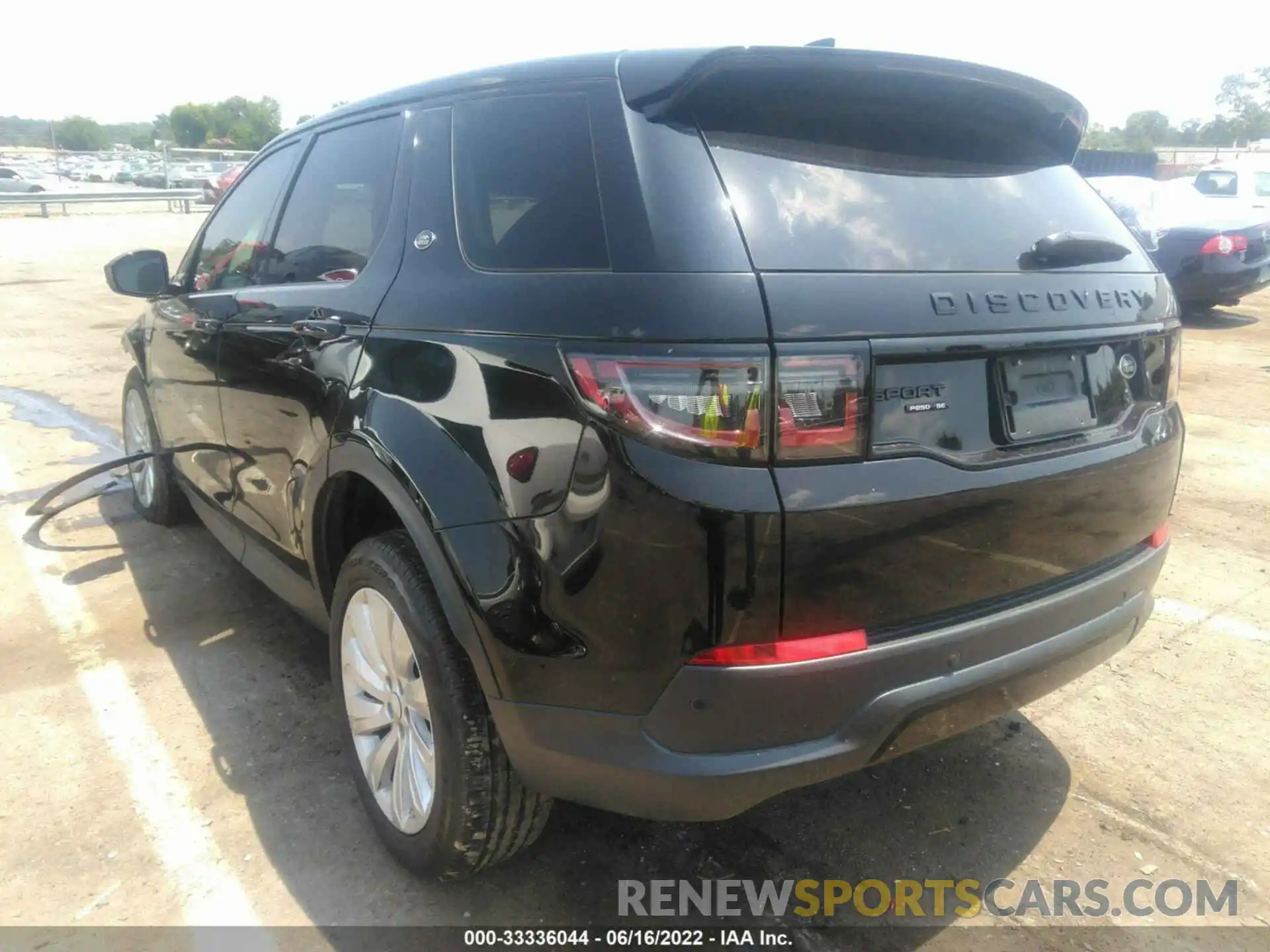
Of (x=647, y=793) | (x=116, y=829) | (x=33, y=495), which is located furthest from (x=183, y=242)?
(x=647, y=793)

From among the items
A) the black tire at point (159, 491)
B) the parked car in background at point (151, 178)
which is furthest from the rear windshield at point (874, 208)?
the parked car in background at point (151, 178)

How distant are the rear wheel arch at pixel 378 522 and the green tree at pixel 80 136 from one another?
79449mm


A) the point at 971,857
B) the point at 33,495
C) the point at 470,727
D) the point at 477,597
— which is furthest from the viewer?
the point at 33,495

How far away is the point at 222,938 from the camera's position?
7.38 feet

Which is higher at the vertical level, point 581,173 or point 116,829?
point 581,173

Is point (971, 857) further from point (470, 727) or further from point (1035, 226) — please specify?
point (1035, 226)

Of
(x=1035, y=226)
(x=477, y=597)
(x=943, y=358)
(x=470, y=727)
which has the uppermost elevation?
(x=1035, y=226)

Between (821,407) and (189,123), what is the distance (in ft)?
268

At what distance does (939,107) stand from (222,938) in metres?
2.53

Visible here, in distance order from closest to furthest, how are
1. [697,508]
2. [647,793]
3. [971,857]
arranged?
[697,508], [647,793], [971,857]

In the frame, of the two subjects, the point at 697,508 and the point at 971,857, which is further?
the point at 971,857

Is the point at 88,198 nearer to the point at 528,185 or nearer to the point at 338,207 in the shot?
the point at 338,207

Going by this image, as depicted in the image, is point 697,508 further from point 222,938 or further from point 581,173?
point 222,938

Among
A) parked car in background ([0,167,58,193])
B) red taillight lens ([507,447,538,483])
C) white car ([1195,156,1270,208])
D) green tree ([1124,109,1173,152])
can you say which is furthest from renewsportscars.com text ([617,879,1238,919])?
green tree ([1124,109,1173,152])
